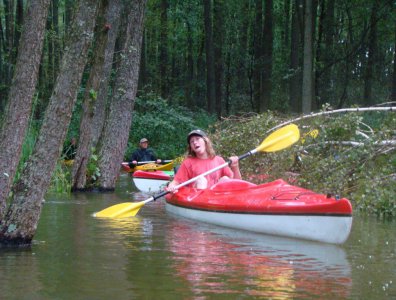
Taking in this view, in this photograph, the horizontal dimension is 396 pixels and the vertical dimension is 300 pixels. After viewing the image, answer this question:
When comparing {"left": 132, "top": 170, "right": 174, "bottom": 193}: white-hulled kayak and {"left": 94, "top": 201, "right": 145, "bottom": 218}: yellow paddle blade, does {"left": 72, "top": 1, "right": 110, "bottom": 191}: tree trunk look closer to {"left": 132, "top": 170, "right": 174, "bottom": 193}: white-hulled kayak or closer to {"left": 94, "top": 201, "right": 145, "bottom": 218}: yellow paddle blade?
{"left": 132, "top": 170, "right": 174, "bottom": 193}: white-hulled kayak

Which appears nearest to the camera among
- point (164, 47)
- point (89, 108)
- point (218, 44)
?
point (89, 108)

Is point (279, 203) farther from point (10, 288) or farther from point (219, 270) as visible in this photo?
point (10, 288)

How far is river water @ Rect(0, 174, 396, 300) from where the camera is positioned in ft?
18.3

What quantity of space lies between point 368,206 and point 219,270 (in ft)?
14.9

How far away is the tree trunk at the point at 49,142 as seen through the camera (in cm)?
665

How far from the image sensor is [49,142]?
22.1 ft

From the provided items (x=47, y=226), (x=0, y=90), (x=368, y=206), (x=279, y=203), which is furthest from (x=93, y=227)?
(x=0, y=90)

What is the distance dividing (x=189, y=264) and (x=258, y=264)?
0.66 metres

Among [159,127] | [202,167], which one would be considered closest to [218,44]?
[159,127]

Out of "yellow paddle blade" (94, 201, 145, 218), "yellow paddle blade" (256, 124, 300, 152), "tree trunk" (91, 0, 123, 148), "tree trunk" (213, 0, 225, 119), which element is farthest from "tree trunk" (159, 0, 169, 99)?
"yellow paddle blade" (94, 201, 145, 218)

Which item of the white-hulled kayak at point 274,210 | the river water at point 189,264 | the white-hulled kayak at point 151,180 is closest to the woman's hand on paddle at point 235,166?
the white-hulled kayak at point 274,210

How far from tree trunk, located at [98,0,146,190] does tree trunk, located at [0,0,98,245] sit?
740 cm

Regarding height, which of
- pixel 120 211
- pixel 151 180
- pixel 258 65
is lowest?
pixel 120 211

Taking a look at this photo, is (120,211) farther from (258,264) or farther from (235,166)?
(258,264)
